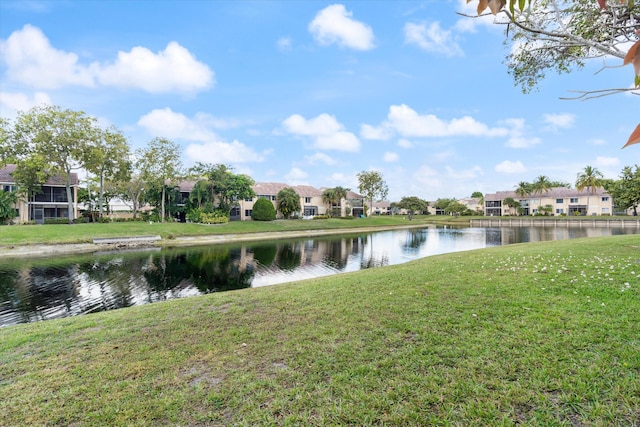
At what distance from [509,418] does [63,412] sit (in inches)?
163

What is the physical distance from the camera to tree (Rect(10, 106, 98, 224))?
31.8 meters

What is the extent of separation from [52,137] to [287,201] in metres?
30.3

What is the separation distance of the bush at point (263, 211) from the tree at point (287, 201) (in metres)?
4.43

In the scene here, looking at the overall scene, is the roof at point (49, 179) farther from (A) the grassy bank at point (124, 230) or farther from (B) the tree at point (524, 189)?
(B) the tree at point (524, 189)

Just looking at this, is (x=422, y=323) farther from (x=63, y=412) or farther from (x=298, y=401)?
(x=63, y=412)

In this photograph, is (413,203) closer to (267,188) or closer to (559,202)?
(559,202)

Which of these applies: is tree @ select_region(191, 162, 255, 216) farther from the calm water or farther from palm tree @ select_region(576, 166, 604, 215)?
palm tree @ select_region(576, 166, 604, 215)

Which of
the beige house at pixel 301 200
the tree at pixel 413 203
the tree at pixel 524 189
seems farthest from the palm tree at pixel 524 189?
the beige house at pixel 301 200

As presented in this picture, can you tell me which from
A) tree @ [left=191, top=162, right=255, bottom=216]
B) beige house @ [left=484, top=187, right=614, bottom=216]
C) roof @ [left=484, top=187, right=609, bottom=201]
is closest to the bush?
tree @ [left=191, top=162, right=255, bottom=216]

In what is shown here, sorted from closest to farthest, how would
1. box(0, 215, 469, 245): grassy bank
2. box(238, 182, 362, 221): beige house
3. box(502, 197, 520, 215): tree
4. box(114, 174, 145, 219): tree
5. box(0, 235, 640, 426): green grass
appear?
box(0, 235, 640, 426): green grass, box(0, 215, 469, 245): grassy bank, box(114, 174, 145, 219): tree, box(238, 182, 362, 221): beige house, box(502, 197, 520, 215): tree

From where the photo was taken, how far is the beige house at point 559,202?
64875mm

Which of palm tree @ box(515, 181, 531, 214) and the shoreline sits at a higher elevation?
palm tree @ box(515, 181, 531, 214)

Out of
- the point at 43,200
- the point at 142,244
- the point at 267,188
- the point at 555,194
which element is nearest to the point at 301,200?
the point at 267,188

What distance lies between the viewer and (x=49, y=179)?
38.5 meters
